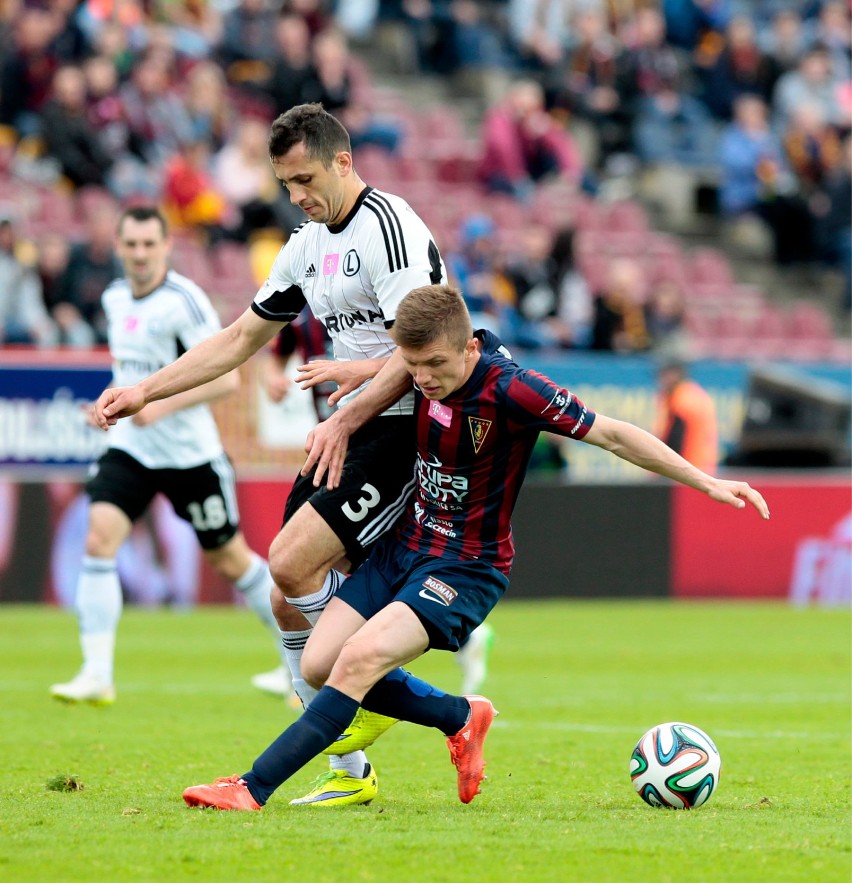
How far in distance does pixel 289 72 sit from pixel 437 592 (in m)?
14.8

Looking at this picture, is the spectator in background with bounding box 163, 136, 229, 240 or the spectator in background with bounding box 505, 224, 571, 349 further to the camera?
the spectator in background with bounding box 505, 224, 571, 349

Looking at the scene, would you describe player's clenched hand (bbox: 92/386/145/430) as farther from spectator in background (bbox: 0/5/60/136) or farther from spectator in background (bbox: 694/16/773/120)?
spectator in background (bbox: 694/16/773/120)

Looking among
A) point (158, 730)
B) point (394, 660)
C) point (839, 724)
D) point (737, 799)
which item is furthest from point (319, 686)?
point (839, 724)

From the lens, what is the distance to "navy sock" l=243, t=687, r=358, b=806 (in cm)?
576

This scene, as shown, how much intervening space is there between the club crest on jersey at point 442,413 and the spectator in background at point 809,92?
66.4 ft

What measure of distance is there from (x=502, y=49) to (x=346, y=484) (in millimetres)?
18923

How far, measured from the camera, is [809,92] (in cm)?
2542

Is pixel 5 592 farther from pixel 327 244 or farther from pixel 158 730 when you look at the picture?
pixel 327 244

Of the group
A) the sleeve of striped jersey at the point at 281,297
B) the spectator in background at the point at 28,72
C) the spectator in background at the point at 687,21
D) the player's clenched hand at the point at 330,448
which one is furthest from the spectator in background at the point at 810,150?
the player's clenched hand at the point at 330,448

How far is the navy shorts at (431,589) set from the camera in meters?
6.08

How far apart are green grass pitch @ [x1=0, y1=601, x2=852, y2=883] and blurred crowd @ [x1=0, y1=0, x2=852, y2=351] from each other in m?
5.87

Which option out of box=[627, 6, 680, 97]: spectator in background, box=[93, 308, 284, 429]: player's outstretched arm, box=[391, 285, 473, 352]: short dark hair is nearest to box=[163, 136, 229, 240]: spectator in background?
box=[627, 6, 680, 97]: spectator in background

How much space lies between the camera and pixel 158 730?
27.7 ft

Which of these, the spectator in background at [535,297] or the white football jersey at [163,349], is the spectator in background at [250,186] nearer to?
the spectator in background at [535,297]
